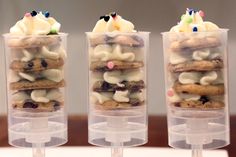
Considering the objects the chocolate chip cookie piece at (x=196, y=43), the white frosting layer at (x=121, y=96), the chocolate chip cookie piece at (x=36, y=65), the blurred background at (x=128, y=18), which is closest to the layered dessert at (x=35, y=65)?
the chocolate chip cookie piece at (x=36, y=65)

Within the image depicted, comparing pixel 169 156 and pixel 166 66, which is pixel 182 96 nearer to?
pixel 166 66

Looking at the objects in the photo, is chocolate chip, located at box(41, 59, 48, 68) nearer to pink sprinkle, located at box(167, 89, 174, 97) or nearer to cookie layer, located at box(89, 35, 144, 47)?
cookie layer, located at box(89, 35, 144, 47)

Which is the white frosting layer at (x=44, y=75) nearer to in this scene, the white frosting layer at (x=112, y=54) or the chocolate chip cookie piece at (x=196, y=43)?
the white frosting layer at (x=112, y=54)

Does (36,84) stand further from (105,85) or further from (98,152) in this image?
(98,152)

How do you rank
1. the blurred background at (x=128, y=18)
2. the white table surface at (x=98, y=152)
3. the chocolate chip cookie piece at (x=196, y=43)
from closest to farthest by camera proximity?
the chocolate chip cookie piece at (x=196, y=43)
the white table surface at (x=98, y=152)
the blurred background at (x=128, y=18)

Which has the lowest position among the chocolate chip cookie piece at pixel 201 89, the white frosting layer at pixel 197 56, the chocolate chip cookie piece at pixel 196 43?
the chocolate chip cookie piece at pixel 201 89

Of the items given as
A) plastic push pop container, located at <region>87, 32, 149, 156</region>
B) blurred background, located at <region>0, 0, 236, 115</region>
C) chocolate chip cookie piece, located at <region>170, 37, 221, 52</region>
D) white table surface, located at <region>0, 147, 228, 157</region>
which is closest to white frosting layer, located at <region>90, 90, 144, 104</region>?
plastic push pop container, located at <region>87, 32, 149, 156</region>

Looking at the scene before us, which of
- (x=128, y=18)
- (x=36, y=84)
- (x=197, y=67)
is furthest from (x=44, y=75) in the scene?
(x=128, y=18)
